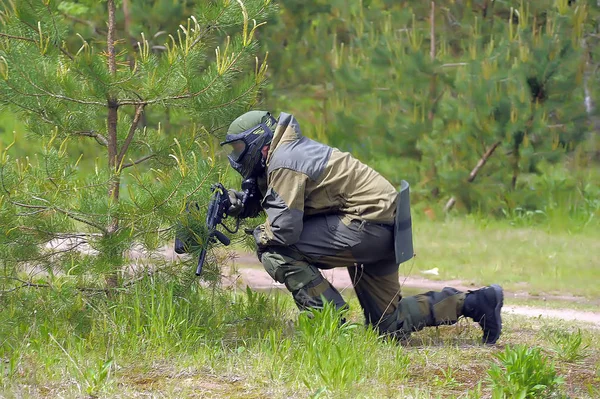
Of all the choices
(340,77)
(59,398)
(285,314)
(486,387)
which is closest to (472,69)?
(340,77)

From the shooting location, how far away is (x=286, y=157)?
5.25m

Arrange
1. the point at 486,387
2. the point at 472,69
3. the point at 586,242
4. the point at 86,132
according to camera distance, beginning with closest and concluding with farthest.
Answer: the point at 486,387 < the point at 86,132 < the point at 586,242 < the point at 472,69

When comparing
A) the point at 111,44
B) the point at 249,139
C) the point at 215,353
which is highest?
the point at 111,44

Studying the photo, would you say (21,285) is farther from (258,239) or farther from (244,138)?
(244,138)

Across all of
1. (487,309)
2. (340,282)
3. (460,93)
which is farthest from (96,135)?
(460,93)

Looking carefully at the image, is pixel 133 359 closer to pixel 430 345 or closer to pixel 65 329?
pixel 65 329

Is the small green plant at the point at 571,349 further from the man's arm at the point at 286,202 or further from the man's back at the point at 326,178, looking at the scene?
the man's arm at the point at 286,202

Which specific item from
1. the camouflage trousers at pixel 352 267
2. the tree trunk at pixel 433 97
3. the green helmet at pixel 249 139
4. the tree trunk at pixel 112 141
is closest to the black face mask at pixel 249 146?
the green helmet at pixel 249 139

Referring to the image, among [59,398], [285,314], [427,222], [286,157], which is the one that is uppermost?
[286,157]

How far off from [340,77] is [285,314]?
769cm

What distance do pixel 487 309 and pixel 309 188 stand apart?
1368 millimetres

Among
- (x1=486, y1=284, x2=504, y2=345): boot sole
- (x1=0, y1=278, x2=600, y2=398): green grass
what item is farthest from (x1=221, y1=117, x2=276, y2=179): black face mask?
(x1=486, y1=284, x2=504, y2=345): boot sole

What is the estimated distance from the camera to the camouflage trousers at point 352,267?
Answer: 5441mm

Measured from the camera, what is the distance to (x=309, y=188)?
534 cm
